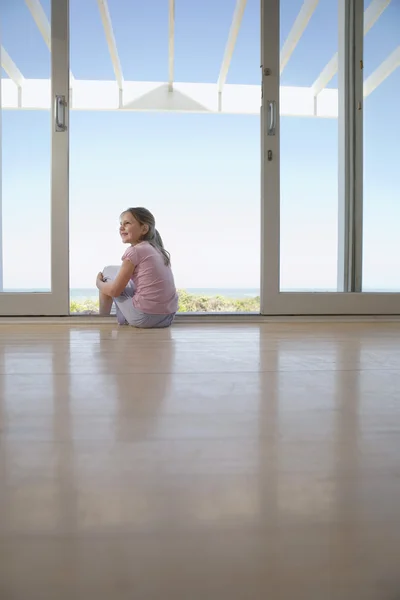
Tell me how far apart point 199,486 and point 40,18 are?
10.6ft

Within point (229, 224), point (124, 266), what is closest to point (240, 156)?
point (229, 224)

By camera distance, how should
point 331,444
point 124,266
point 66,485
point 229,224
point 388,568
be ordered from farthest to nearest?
point 229,224
point 124,266
point 331,444
point 66,485
point 388,568

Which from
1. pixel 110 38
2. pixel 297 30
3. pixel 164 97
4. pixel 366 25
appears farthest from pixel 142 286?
Result: pixel 164 97

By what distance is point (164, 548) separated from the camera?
37 cm

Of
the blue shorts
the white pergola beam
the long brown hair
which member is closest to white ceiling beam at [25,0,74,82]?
the long brown hair

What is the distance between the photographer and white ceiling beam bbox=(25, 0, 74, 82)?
2.87 metres

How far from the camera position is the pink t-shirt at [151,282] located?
2.53m

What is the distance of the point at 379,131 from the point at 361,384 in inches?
104

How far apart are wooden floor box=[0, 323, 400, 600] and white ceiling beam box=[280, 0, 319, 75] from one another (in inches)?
101

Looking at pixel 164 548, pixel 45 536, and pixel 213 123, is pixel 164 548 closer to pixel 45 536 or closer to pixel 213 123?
pixel 45 536

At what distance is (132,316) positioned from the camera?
2.56 meters

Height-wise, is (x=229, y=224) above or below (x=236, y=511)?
above

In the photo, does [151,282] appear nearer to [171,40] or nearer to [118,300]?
[118,300]

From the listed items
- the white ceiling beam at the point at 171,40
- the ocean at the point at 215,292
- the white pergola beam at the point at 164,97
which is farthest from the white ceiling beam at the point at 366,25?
the ocean at the point at 215,292
